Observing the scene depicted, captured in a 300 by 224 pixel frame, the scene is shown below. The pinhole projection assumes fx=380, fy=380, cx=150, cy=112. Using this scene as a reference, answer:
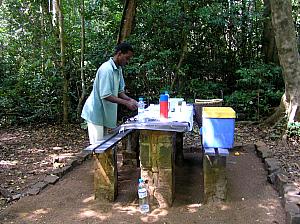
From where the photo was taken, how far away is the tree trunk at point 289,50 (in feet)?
18.5

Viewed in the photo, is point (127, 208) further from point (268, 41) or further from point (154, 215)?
point (268, 41)

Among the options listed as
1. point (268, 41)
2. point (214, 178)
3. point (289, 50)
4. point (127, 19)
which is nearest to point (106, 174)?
point (214, 178)

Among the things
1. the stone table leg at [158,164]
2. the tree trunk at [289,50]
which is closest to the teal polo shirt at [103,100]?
the stone table leg at [158,164]

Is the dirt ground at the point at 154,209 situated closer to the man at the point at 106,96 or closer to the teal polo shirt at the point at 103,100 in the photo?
the man at the point at 106,96

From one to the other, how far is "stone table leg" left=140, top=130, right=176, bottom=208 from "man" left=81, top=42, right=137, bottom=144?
534mm

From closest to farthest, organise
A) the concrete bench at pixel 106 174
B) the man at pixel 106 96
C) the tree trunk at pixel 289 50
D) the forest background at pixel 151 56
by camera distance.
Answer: the concrete bench at pixel 106 174 → the man at pixel 106 96 → the tree trunk at pixel 289 50 → the forest background at pixel 151 56

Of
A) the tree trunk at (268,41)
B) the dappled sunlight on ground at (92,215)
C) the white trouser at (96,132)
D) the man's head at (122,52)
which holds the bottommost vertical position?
the dappled sunlight on ground at (92,215)

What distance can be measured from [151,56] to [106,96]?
13.1 feet

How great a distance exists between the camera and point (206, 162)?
136 inches

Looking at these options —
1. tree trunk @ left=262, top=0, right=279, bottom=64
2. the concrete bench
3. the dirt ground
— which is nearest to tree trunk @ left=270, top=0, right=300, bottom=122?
the dirt ground

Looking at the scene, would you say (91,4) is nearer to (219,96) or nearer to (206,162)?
(219,96)

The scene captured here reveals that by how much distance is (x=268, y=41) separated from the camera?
7902 millimetres

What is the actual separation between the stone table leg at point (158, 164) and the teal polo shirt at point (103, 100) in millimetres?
646

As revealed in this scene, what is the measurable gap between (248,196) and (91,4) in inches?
219
